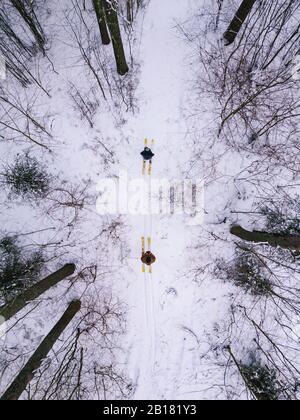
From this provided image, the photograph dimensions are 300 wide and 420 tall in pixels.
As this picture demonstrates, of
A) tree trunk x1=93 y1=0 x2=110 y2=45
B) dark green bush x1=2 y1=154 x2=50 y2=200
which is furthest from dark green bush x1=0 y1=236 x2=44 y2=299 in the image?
tree trunk x1=93 y1=0 x2=110 y2=45

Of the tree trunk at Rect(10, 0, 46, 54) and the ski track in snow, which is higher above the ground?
the tree trunk at Rect(10, 0, 46, 54)

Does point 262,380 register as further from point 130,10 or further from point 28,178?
point 130,10

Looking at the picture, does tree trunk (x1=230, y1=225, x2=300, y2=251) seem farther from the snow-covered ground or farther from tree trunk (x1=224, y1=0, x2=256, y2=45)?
tree trunk (x1=224, y1=0, x2=256, y2=45)

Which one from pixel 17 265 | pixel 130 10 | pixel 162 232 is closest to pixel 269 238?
pixel 162 232

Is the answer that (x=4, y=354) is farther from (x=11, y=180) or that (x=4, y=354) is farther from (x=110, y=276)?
(x=11, y=180)

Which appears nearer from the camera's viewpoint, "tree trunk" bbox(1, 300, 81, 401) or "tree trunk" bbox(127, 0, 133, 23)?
"tree trunk" bbox(1, 300, 81, 401)

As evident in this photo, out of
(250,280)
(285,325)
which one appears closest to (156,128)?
(250,280)

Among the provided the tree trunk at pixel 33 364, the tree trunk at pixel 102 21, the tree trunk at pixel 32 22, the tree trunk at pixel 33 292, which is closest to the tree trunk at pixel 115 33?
the tree trunk at pixel 102 21
